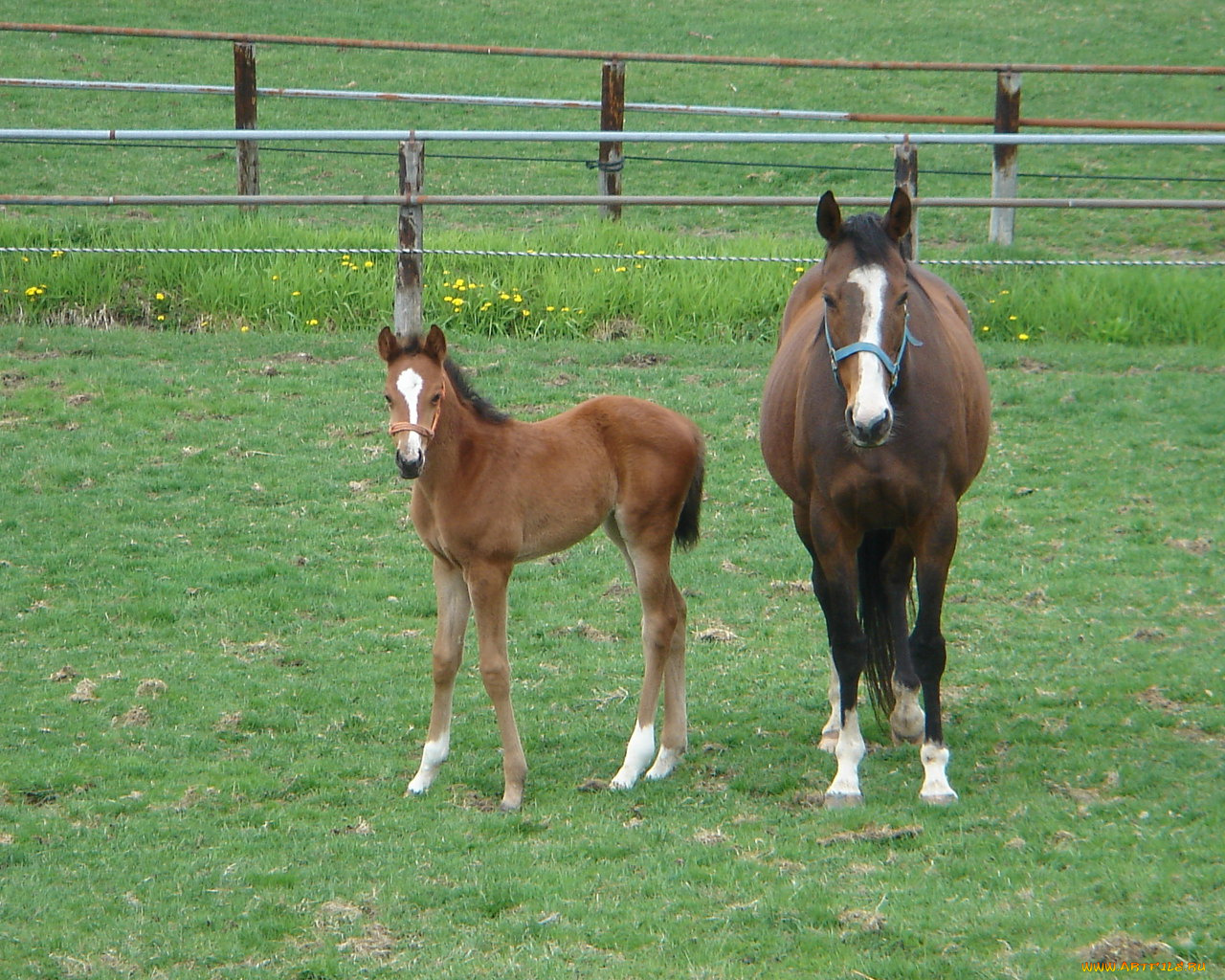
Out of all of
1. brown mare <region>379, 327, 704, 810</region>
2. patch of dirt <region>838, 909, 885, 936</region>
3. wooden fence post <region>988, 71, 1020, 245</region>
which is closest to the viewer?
patch of dirt <region>838, 909, 885, 936</region>

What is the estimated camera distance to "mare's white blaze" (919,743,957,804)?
477 cm

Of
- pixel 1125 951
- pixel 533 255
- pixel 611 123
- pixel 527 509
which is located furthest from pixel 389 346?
pixel 611 123

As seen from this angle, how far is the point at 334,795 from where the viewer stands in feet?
16.4

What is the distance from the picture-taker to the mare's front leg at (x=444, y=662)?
5.10 meters

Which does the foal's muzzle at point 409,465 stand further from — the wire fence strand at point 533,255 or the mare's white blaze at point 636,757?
the wire fence strand at point 533,255

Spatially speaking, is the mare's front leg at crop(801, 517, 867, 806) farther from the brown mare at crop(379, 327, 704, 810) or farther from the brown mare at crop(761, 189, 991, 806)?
the brown mare at crop(379, 327, 704, 810)

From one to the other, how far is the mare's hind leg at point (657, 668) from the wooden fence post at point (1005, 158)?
7167 millimetres

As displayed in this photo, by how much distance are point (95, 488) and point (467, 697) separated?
10.6 feet

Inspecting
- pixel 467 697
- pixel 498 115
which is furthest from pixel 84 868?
pixel 498 115

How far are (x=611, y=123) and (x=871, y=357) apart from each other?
855 centimetres

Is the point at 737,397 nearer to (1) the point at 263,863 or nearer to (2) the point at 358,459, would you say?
(2) the point at 358,459

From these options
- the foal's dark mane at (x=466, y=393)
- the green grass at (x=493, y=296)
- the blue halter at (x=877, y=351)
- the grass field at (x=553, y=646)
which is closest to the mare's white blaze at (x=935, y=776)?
the grass field at (x=553, y=646)

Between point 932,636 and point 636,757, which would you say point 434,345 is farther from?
point 932,636

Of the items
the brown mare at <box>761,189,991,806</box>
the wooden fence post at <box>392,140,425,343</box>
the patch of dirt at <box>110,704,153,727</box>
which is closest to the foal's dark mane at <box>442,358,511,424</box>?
the brown mare at <box>761,189,991,806</box>
